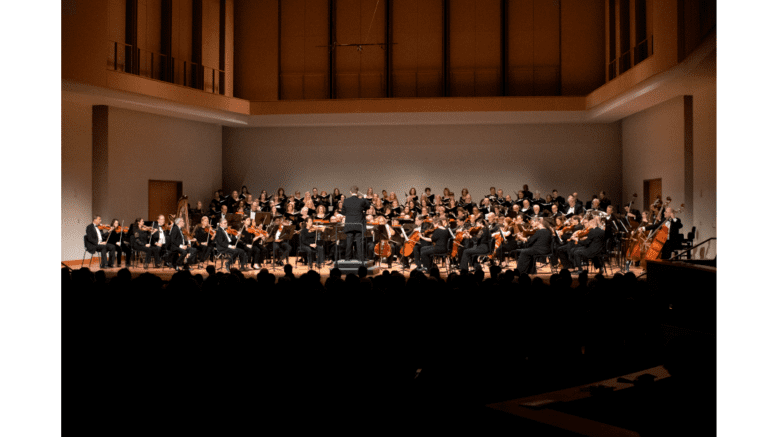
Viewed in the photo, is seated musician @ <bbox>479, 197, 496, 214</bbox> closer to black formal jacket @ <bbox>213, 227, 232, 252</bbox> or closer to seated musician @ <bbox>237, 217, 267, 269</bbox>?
seated musician @ <bbox>237, 217, 267, 269</bbox>

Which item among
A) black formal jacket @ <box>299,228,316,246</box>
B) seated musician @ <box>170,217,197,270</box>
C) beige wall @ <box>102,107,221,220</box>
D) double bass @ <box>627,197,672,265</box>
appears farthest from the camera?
beige wall @ <box>102,107,221,220</box>

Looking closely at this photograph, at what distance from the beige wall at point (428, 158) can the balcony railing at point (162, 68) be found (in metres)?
2.19

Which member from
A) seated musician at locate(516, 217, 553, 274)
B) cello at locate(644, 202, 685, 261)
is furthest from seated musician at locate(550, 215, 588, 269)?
cello at locate(644, 202, 685, 261)

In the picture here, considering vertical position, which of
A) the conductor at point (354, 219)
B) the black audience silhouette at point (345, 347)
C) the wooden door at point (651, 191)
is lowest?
the black audience silhouette at point (345, 347)

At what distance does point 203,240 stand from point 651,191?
1138cm

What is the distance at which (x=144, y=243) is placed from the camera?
12.1 metres

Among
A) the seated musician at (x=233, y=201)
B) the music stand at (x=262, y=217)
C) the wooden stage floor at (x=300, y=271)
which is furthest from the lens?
the seated musician at (x=233, y=201)

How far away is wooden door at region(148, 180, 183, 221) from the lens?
1587 cm

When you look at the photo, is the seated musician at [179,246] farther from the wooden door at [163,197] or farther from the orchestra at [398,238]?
the wooden door at [163,197]

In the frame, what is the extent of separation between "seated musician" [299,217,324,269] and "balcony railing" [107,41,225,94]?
20.2 ft

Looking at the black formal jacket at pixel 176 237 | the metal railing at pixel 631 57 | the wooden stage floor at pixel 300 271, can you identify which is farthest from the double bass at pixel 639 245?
the black formal jacket at pixel 176 237

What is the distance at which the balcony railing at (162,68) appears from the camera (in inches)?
556

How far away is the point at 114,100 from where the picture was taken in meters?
13.2
